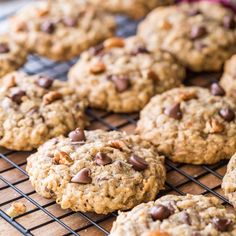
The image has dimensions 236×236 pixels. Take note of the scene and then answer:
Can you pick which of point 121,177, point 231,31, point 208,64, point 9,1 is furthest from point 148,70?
point 9,1

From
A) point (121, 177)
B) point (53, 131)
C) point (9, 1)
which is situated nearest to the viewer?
point (121, 177)

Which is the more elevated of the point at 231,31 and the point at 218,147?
the point at 231,31

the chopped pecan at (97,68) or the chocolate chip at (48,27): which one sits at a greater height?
the chocolate chip at (48,27)

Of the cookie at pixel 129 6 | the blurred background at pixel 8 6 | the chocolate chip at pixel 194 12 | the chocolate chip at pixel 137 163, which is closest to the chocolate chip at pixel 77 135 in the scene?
the chocolate chip at pixel 137 163

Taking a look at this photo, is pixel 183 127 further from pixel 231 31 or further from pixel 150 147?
pixel 231 31

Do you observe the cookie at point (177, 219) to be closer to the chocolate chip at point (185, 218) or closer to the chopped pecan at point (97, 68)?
the chocolate chip at point (185, 218)

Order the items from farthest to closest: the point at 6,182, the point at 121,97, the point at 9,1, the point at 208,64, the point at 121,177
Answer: the point at 9,1 → the point at 208,64 → the point at 121,97 → the point at 6,182 → the point at 121,177

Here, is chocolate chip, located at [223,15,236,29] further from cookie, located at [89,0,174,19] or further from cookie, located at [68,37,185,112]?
Answer: cookie, located at [89,0,174,19]

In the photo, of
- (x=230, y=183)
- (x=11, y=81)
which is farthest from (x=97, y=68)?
(x=230, y=183)
